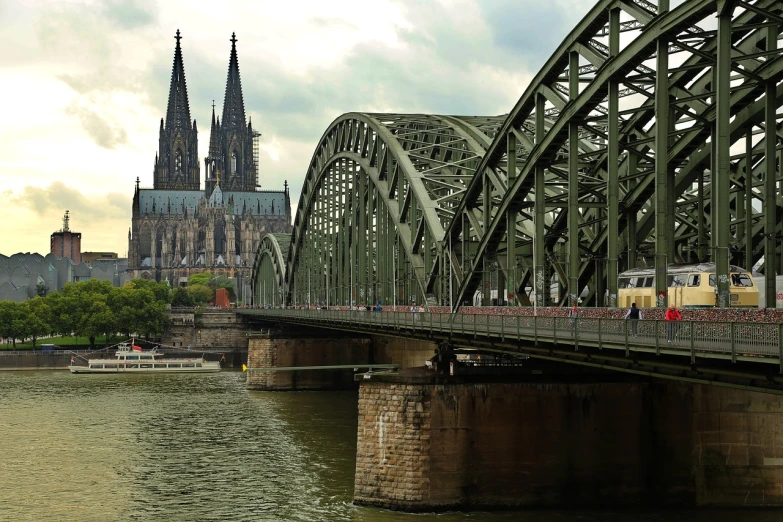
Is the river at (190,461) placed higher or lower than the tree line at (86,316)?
lower

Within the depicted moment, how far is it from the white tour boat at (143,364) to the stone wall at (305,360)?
27.0m

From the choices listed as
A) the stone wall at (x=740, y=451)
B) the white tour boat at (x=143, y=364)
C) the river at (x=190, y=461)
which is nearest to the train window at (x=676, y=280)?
the stone wall at (x=740, y=451)

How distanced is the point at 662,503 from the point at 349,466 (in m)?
16.9

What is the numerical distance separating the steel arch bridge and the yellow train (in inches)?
43.9

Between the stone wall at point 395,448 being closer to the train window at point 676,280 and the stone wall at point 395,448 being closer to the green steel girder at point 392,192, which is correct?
the train window at point 676,280

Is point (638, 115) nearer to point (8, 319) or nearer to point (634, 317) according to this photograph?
point (634, 317)

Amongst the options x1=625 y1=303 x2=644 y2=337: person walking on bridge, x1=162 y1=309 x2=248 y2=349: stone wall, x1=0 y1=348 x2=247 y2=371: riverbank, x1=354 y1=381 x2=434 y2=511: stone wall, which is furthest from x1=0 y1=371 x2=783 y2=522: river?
x1=162 y1=309 x2=248 y2=349: stone wall

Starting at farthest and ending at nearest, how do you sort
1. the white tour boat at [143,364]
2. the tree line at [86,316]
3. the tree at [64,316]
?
the tree at [64,316] → the tree line at [86,316] → the white tour boat at [143,364]

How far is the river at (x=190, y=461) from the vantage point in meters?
42.6

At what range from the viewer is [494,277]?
76.7 meters

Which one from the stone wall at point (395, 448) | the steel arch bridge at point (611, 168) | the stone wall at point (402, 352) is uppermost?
the steel arch bridge at point (611, 168)

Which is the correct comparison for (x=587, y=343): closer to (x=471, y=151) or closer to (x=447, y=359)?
(x=447, y=359)

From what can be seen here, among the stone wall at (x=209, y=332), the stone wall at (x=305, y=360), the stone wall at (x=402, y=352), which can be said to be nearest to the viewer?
the stone wall at (x=402, y=352)

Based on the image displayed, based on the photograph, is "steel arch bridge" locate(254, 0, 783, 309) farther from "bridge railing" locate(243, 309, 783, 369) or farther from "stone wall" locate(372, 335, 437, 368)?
"stone wall" locate(372, 335, 437, 368)
